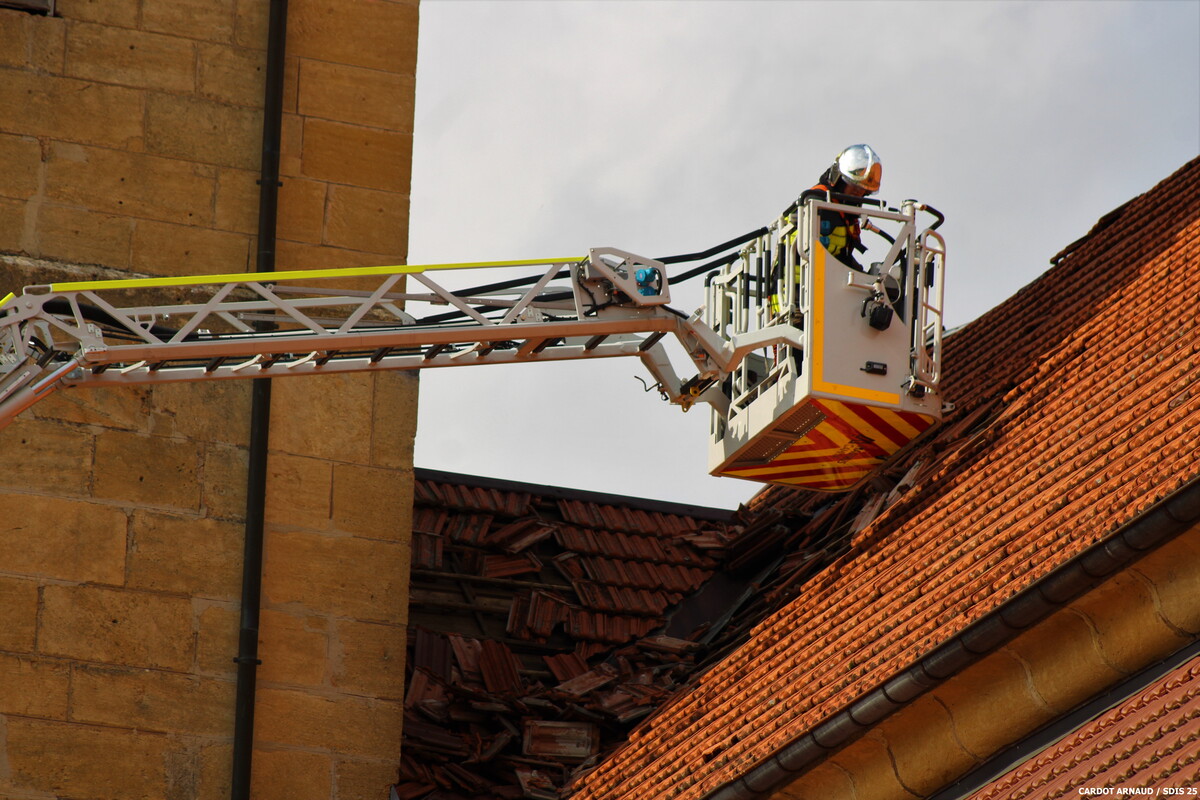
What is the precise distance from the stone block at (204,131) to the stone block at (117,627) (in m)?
3.09

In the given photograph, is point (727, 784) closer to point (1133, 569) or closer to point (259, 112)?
point (1133, 569)

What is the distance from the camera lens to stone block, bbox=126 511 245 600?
13.4 m

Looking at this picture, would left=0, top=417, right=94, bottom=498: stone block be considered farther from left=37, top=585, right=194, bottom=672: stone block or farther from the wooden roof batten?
the wooden roof batten

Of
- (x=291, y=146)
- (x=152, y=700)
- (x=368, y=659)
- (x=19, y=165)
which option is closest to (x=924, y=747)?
(x=368, y=659)

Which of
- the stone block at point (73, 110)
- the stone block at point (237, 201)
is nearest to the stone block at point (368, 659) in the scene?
the stone block at point (237, 201)

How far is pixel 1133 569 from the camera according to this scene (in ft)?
31.4

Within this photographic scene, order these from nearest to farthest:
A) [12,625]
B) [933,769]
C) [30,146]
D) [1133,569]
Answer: [1133,569], [933,769], [12,625], [30,146]

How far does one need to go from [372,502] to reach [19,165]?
327 cm

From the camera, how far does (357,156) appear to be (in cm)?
1469

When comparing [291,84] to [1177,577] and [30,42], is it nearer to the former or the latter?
[30,42]

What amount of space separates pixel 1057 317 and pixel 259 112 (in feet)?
18.7

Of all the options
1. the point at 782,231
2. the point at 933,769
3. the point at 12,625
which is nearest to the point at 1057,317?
the point at 782,231

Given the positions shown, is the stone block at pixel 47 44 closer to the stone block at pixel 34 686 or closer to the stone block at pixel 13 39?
the stone block at pixel 13 39

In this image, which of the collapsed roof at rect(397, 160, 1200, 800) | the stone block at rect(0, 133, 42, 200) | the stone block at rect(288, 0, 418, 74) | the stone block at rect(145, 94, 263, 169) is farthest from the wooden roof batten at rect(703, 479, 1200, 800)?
the stone block at rect(288, 0, 418, 74)
